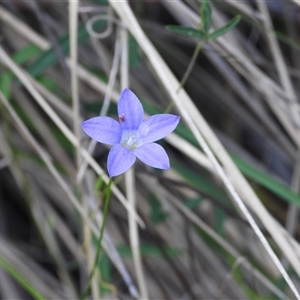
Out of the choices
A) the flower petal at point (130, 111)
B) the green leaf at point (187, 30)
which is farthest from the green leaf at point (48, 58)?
the flower petal at point (130, 111)

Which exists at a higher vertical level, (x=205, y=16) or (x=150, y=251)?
(x=205, y=16)

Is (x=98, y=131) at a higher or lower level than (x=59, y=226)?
higher

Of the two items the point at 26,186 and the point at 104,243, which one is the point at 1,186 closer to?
the point at 26,186

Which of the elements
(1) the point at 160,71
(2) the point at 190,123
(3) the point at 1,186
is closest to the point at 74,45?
(1) the point at 160,71

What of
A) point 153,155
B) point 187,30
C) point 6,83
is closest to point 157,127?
point 153,155

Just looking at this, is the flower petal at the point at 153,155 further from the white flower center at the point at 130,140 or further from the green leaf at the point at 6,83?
the green leaf at the point at 6,83

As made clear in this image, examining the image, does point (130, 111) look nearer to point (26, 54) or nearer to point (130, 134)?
point (130, 134)
